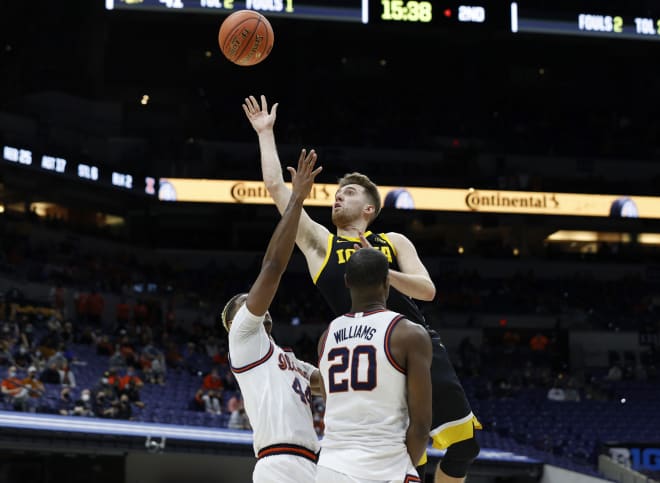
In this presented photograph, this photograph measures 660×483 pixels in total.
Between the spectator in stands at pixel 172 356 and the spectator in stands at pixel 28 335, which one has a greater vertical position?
the spectator in stands at pixel 28 335

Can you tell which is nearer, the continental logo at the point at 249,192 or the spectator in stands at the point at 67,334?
the spectator in stands at the point at 67,334

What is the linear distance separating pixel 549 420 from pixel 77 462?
39.4ft

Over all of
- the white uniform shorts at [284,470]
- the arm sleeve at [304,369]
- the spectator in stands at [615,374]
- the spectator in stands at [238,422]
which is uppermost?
the arm sleeve at [304,369]

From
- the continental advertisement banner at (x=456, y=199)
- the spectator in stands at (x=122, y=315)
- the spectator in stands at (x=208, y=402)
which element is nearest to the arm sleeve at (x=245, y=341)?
the spectator in stands at (x=208, y=402)

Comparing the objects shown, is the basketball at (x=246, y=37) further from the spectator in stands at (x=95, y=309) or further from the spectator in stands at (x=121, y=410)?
the spectator in stands at (x=95, y=309)

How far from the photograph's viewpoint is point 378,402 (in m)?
4.46

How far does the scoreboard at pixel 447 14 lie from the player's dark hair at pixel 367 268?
20452 millimetres

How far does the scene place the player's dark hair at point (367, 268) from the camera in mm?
4609

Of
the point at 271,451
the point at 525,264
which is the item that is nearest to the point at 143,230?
the point at 525,264

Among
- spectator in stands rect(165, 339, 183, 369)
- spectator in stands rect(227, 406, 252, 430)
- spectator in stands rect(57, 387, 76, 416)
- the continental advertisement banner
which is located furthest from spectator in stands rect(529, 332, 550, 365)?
spectator in stands rect(57, 387, 76, 416)

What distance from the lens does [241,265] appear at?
31.9 meters

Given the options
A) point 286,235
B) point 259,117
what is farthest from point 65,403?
point 286,235

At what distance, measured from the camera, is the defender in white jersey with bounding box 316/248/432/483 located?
14.6 feet

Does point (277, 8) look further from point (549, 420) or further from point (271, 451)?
point (271, 451)
